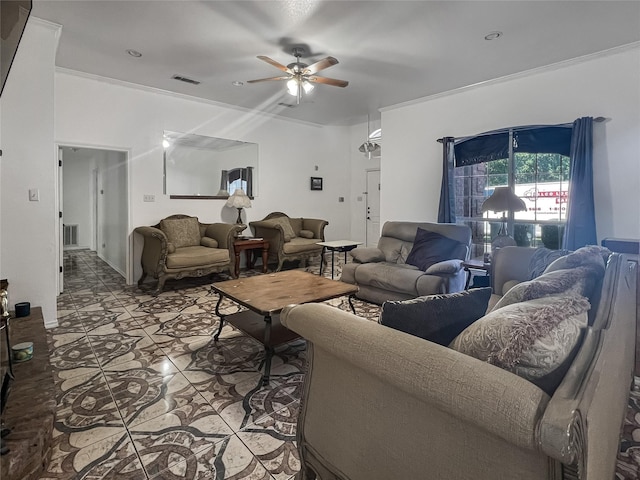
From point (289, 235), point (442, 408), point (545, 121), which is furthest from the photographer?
point (289, 235)

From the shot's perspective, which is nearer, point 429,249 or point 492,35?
point 492,35

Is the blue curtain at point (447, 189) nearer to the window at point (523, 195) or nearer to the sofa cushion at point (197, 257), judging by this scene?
the window at point (523, 195)

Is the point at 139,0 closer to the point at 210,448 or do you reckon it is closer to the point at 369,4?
the point at 369,4

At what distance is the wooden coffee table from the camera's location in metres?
2.28

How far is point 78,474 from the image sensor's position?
1.48 metres

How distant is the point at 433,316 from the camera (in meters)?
1.12

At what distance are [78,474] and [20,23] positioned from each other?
1.87 metres

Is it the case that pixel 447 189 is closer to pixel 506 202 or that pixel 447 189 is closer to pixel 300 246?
pixel 506 202

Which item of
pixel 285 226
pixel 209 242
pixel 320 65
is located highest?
pixel 320 65

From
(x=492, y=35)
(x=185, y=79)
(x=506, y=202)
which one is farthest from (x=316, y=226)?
(x=492, y=35)

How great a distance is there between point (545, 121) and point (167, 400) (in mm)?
5042

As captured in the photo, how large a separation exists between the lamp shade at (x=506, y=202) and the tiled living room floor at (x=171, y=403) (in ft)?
5.66

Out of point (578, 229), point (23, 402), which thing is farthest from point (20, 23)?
point (578, 229)

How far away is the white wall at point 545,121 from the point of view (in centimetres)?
372
